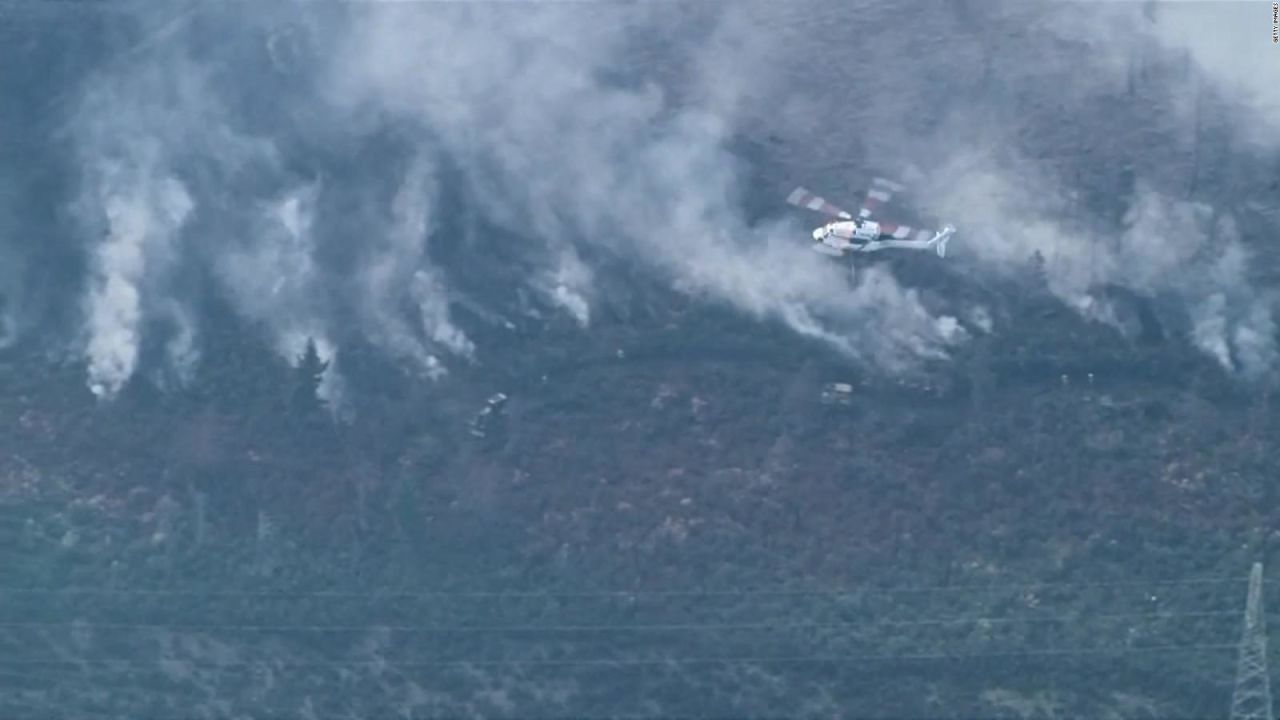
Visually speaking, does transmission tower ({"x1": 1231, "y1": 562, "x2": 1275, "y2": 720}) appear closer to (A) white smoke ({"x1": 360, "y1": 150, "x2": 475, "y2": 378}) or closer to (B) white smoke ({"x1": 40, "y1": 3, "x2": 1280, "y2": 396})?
(B) white smoke ({"x1": 40, "y1": 3, "x2": 1280, "y2": 396})

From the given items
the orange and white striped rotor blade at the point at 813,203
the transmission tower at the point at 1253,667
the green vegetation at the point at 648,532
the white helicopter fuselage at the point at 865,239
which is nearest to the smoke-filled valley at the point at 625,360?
the green vegetation at the point at 648,532

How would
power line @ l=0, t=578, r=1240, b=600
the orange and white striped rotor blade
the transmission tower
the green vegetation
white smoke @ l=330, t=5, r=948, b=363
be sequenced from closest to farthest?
the transmission tower < the green vegetation < power line @ l=0, t=578, r=1240, b=600 < white smoke @ l=330, t=5, r=948, b=363 < the orange and white striped rotor blade

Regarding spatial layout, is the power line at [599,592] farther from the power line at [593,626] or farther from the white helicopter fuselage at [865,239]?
the white helicopter fuselage at [865,239]

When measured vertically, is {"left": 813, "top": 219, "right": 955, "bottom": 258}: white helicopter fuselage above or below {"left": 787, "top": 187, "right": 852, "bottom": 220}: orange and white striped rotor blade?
A: below

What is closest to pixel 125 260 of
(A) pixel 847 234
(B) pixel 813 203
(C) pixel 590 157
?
(C) pixel 590 157

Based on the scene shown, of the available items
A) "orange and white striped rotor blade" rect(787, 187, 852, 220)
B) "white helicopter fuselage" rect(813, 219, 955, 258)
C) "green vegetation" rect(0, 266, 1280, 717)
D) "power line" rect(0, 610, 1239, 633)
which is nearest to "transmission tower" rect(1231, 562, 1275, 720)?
"green vegetation" rect(0, 266, 1280, 717)
